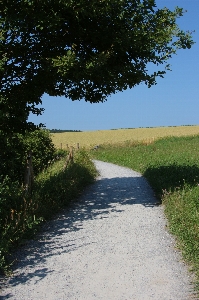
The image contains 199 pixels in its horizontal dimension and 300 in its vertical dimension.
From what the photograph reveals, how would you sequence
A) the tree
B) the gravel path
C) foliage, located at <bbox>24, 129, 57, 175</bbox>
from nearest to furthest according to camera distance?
the gravel path < the tree < foliage, located at <bbox>24, 129, 57, 175</bbox>

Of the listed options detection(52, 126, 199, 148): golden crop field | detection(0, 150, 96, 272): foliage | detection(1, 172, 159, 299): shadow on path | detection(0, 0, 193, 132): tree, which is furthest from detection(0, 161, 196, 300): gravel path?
detection(52, 126, 199, 148): golden crop field

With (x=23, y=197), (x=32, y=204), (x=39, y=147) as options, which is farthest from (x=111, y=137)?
(x=23, y=197)

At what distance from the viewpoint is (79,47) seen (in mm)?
12773

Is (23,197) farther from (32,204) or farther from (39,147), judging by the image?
(39,147)

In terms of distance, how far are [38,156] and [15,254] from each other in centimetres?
1646

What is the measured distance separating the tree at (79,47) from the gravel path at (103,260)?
13.8 feet

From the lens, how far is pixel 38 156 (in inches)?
967

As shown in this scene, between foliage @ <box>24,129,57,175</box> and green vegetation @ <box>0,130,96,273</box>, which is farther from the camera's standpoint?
foliage @ <box>24,129,57,175</box>

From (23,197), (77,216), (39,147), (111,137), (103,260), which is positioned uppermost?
(111,137)

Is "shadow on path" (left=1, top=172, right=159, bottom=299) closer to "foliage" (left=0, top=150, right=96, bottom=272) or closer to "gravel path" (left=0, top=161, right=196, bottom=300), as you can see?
"gravel path" (left=0, top=161, right=196, bottom=300)

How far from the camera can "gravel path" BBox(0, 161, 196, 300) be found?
6359mm

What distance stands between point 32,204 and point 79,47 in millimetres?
5800

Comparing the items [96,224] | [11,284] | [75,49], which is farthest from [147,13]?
[11,284]

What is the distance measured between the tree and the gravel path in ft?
13.8
